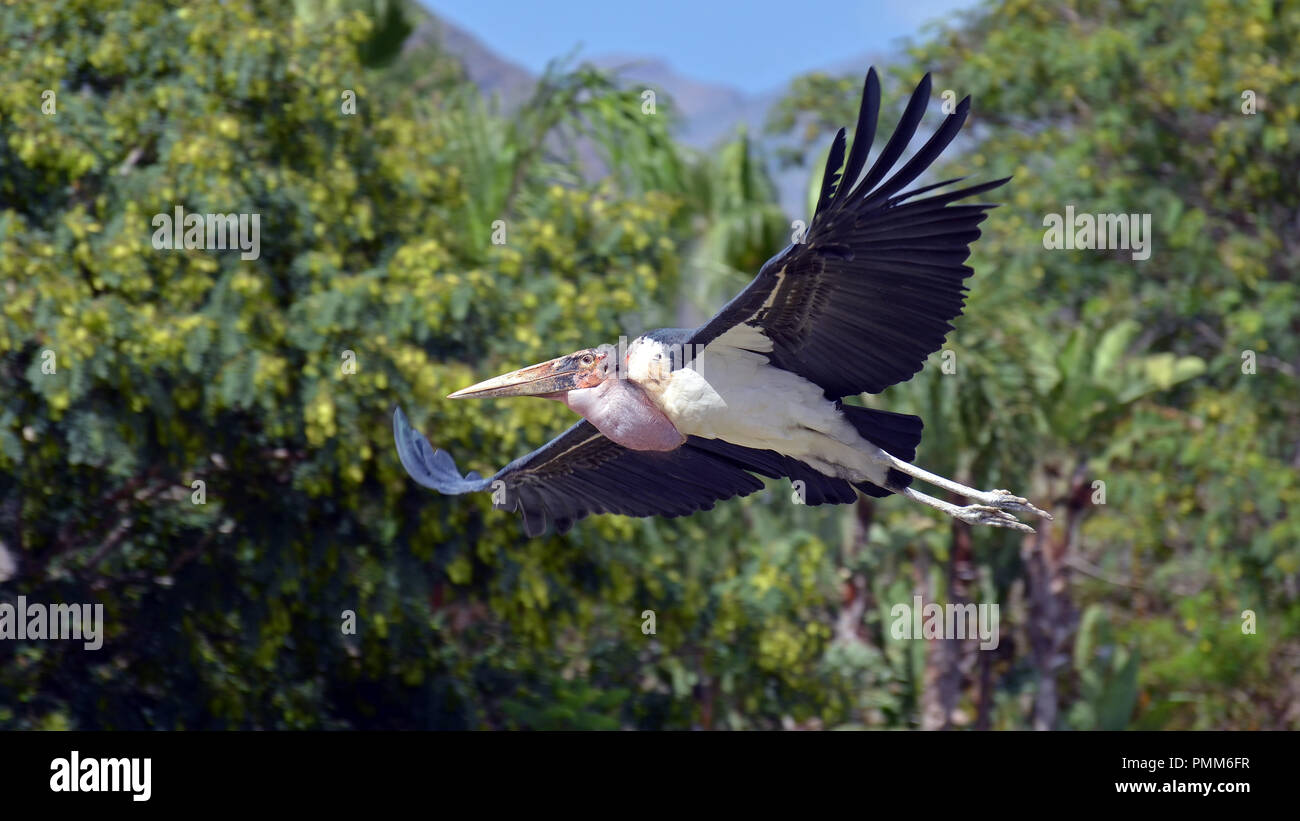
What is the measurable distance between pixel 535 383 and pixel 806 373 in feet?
3.57

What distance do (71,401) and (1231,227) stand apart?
36.1 ft

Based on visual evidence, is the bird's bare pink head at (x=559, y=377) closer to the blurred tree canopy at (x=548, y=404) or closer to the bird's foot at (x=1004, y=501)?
the bird's foot at (x=1004, y=501)

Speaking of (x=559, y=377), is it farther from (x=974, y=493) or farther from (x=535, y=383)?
(x=974, y=493)

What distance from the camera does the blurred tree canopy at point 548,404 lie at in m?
10.4

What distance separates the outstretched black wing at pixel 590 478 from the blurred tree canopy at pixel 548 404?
2.87 meters

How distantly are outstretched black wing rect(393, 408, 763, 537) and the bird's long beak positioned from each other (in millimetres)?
391

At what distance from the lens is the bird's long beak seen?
21.5ft

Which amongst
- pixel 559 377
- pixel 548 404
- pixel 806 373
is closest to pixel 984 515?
pixel 806 373

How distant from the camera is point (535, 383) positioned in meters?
6.65

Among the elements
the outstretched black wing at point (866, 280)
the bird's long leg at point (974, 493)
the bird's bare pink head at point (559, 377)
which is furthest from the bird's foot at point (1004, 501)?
the bird's bare pink head at point (559, 377)

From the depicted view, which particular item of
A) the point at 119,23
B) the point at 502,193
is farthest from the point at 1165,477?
the point at 119,23

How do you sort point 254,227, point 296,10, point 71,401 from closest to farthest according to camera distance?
point 71,401
point 254,227
point 296,10

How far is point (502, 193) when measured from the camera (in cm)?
1303
